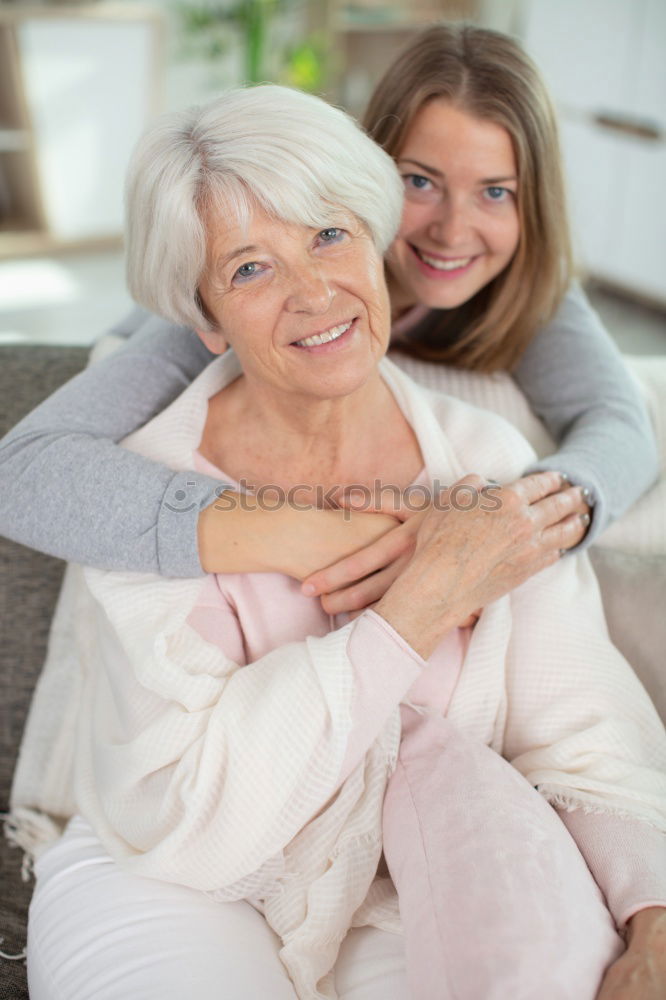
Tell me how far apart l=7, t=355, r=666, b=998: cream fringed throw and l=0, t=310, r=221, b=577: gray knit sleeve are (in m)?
0.05

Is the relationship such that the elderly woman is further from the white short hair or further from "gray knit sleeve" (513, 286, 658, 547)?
"gray knit sleeve" (513, 286, 658, 547)

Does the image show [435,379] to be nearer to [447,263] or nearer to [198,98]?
[447,263]

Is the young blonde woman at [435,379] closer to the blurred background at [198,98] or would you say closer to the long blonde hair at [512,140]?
the long blonde hair at [512,140]

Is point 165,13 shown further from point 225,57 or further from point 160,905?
point 160,905

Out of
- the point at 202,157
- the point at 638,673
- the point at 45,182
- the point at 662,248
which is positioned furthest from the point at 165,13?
the point at 638,673

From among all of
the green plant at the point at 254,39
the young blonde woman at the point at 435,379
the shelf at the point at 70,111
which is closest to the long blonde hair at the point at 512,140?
the young blonde woman at the point at 435,379

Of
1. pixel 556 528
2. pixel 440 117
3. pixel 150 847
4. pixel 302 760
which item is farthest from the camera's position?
pixel 440 117

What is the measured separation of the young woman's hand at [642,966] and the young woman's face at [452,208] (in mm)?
1039

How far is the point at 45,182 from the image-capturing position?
4992 mm

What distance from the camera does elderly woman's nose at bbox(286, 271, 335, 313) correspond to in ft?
3.92

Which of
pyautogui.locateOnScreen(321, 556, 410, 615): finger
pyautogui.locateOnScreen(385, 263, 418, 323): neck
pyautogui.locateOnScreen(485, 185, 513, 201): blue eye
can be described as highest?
pyautogui.locateOnScreen(485, 185, 513, 201): blue eye

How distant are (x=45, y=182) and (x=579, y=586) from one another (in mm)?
4589

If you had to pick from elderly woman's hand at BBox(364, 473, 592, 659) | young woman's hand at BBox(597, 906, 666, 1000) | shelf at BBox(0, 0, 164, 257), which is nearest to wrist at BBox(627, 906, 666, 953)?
young woman's hand at BBox(597, 906, 666, 1000)

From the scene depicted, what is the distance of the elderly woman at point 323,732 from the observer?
1032 millimetres
